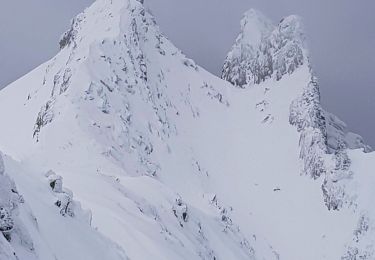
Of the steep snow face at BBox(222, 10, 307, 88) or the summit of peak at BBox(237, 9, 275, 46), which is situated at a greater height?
the summit of peak at BBox(237, 9, 275, 46)

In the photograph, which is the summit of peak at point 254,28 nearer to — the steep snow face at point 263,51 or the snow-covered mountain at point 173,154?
the steep snow face at point 263,51

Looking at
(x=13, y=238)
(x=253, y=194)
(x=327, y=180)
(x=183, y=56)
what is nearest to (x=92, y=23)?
(x=183, y=56)

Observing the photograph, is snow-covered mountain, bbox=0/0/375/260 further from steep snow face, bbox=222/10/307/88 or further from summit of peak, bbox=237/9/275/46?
summit of peak, bbox=237/9/275/46

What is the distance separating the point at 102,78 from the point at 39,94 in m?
26.1

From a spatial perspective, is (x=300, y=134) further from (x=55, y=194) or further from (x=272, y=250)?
(x=55, y=194)

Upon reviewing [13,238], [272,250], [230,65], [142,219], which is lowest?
[13,238]

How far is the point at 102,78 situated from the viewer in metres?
90.2

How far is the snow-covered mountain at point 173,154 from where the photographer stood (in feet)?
98.7

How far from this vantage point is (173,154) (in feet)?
337

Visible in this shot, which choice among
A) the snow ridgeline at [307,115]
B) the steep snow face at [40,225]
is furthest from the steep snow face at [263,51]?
the steep snow face at [40,225]

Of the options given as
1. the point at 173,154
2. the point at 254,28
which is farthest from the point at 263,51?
the point at 173,154

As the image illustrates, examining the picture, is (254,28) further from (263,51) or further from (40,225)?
(40,225)

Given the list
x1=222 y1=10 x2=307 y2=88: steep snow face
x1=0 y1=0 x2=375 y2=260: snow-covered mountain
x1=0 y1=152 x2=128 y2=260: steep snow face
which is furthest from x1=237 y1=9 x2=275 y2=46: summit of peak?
x1=0 y1=152 x2=128 y2=260: steep snow face

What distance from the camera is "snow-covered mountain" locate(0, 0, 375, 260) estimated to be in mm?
30086
